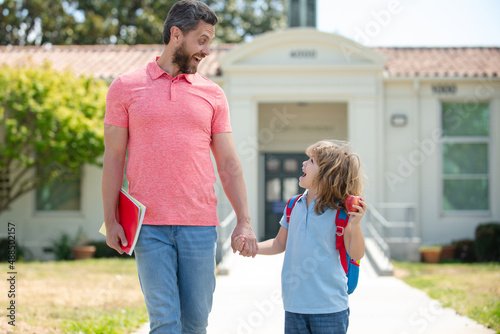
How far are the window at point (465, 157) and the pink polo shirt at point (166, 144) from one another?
456 inches

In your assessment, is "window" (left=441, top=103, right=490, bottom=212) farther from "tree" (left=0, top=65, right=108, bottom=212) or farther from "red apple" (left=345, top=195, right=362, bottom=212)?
"red apple" (left=345, top=195, right=362, bottom=212)

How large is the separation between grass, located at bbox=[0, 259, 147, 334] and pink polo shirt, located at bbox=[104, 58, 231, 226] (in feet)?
8.35

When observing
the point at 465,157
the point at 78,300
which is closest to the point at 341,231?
the point at 78,300

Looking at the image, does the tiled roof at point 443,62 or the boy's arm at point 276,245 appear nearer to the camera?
the boy's arm at point 276,245

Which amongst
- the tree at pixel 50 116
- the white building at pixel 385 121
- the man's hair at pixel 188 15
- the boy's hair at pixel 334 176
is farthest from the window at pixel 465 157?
the man's hair at pixel 188 15

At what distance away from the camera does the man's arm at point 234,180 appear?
3133mm

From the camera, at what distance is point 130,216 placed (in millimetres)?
2842

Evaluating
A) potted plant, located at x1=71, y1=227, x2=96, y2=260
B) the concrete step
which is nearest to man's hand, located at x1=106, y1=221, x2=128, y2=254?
the concrete step

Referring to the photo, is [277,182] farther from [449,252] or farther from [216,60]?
[449,252]

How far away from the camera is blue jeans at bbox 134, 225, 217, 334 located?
2.76 meters

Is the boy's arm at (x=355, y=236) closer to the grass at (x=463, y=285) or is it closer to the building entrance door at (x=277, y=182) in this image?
the grass at (x=463, y=285)

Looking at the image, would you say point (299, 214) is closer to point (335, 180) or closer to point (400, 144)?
point (335, 180)

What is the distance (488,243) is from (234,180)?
10403 mm

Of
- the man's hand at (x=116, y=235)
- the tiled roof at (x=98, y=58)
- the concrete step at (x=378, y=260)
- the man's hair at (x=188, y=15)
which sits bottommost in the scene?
the concrete step at (x=378, y=260)
